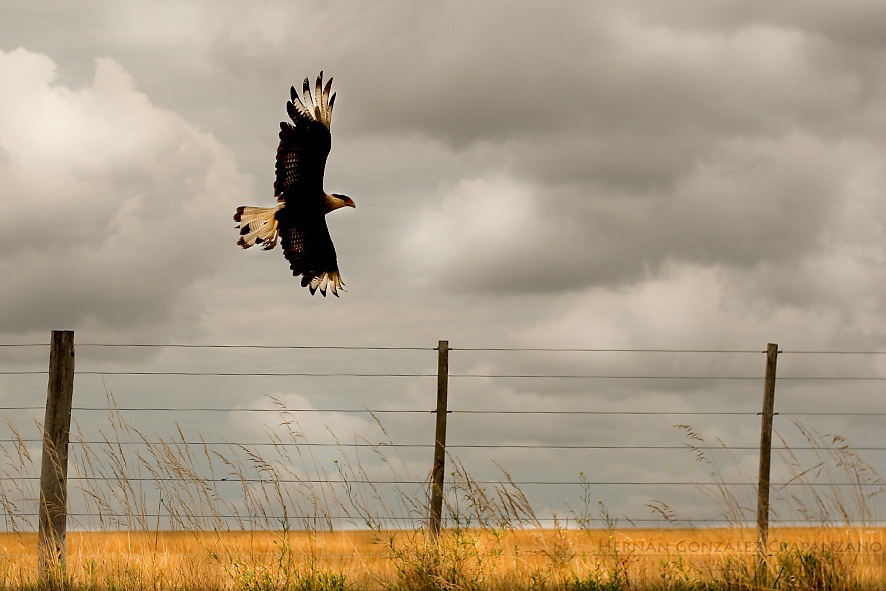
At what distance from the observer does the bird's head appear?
7.78 meters

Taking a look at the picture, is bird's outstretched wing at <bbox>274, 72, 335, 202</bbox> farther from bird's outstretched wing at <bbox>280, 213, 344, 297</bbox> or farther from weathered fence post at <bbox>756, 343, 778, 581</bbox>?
weathered fence post at <bbox>756, 343, 778, 581</bbox>

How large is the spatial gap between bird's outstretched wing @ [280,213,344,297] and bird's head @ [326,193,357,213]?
0.14 meters

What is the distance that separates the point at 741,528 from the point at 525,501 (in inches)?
53.0

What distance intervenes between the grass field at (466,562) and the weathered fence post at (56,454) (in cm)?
32

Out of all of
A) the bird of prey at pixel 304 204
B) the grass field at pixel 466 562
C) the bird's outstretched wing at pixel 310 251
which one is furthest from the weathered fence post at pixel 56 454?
the bird's outstretched wing at pixel 310 251

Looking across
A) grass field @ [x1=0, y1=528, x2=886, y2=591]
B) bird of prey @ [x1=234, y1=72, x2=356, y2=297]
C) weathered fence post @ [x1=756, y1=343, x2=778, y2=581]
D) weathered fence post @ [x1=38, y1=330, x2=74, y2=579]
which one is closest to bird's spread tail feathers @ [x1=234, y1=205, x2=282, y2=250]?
bird of prey @ [x1=234, y1=72, x2=356, y2=297]

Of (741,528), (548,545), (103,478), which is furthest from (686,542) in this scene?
(103,478)

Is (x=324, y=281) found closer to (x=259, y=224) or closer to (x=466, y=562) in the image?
(x=259, y=224)

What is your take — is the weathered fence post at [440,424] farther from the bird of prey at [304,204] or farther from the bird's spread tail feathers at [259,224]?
the bird's spread tail feathers at [259,224]

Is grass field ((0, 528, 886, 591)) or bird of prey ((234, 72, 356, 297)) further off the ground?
bird of prey ((234, 72, 356, 297))

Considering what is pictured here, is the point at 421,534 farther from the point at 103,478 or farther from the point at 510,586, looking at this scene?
the point at 103,478

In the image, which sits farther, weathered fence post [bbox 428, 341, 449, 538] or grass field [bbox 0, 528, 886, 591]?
weathered fence post [bbox 428, 341, 449, 538]

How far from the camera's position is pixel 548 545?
473cm

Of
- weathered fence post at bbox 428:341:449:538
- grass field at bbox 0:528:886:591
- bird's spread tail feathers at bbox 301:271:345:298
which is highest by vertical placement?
bird's spread tail feathers at bbox 301:271:345:298
